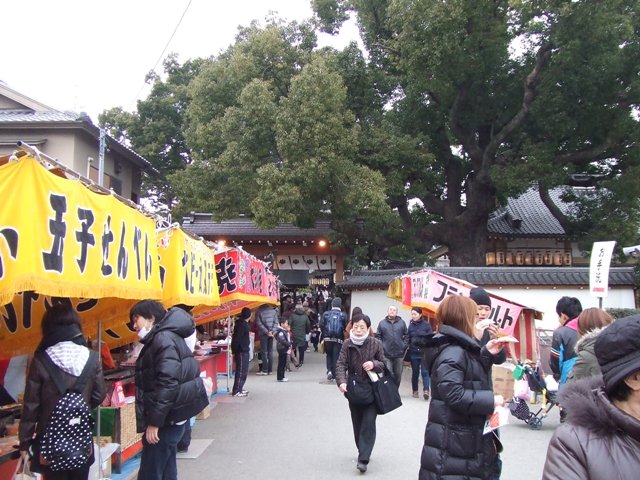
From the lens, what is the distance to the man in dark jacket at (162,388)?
4.29 metres

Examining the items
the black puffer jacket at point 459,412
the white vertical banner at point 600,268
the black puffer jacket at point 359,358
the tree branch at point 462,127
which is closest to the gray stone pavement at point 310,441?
the black puffer jacket at point 359,358

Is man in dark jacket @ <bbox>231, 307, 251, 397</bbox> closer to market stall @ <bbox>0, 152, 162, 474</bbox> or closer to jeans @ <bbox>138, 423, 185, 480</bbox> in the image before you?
market stall @ <bbox>0, 152, 162, 474</bbox>

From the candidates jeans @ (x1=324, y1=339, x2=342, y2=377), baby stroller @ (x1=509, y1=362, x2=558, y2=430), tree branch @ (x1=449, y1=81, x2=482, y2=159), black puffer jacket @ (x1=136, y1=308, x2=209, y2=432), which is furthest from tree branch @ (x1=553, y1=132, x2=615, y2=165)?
black puffer jacket @ (x1=136, y1=308, x2=209, y2=432)

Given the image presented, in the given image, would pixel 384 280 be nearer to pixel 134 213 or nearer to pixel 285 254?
pixel 285 254

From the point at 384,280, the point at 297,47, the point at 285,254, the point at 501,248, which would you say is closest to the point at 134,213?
the point at 384,280

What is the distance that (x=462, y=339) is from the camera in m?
3.60

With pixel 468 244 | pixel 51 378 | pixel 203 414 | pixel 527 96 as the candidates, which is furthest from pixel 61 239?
pixel 468 244

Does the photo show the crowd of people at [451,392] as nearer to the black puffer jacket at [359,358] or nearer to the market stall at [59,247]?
the market stall at [59,247]

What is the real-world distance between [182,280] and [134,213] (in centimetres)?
130

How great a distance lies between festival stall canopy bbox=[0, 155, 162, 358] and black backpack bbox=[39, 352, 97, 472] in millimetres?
631

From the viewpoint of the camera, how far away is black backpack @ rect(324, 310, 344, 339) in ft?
43.3

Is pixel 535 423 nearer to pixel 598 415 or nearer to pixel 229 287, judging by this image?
pixel 229 287

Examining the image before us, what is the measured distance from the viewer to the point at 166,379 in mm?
4301

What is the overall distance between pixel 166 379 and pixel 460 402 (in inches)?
87.9
